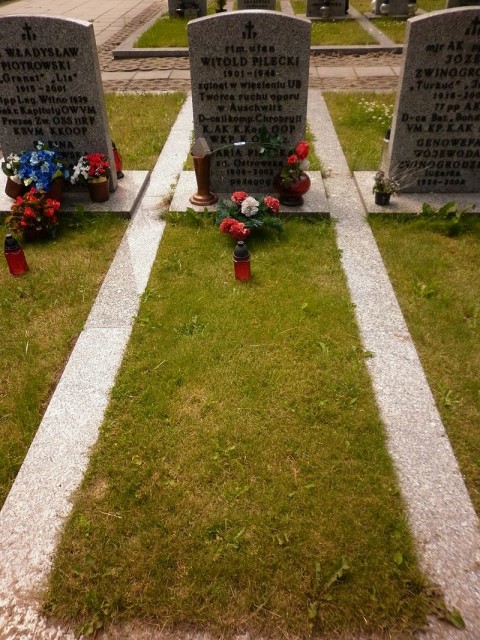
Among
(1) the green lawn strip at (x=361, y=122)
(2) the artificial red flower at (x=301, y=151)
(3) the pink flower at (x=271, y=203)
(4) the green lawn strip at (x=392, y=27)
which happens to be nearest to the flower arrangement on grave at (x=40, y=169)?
(3) the pink flower at (x=271, y=203)

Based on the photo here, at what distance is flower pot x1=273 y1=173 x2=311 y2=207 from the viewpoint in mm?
5383

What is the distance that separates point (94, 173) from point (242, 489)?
4.13m

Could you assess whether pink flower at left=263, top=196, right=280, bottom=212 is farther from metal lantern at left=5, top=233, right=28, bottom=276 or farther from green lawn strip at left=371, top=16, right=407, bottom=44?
green lawn strip at left=371, top=16, right=407, bottom=44

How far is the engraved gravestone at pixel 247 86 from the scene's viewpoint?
4895mm

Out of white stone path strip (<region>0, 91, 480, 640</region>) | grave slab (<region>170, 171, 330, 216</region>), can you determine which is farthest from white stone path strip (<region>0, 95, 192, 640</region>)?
grave slab (<region>170, 171, 330, 216</region>)

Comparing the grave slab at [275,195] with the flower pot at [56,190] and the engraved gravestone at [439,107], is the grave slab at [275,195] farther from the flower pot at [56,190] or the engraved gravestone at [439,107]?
the flower pot at [56,190]

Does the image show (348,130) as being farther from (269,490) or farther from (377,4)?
(377,4)

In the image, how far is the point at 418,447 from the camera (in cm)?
296

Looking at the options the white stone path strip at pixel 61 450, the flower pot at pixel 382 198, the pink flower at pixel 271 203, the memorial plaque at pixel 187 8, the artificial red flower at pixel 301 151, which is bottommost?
the white stone path strip at pixel 61 450

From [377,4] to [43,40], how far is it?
14.7m

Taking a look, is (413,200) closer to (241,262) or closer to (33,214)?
(241,262)

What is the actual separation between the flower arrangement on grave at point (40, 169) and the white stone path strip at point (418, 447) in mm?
3263

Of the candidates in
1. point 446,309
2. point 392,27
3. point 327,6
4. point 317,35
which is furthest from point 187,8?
point 446,309

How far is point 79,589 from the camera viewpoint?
2.35m
